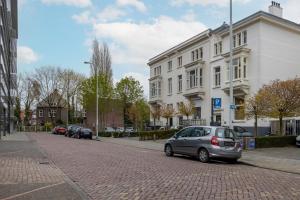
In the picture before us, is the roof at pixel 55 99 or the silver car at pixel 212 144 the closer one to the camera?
the silver car at pixel 212 144

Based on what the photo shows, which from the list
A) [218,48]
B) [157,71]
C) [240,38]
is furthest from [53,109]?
[240,38]

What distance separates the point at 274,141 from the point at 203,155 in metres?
A: 10.1

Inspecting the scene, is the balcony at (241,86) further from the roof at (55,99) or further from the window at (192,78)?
the roof at (55,99)

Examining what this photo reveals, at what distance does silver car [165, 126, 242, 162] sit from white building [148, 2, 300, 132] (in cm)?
1209

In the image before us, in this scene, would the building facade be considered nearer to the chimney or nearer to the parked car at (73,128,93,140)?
the parked car at (73,128,93,140)

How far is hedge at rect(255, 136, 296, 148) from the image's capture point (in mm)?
26031

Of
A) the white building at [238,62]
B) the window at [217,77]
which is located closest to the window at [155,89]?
the white building at [238,62]

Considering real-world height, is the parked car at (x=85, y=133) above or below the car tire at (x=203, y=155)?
below

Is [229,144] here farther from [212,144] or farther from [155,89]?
[155,89]

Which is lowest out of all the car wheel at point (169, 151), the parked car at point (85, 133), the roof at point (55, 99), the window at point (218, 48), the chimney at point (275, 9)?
the parked car at point (85, 133)

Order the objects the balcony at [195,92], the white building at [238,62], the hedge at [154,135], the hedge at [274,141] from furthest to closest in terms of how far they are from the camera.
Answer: the balcony at [195,92] → the hedge at [154,135] → the white building at [238,62] → the hedge at [274,141]

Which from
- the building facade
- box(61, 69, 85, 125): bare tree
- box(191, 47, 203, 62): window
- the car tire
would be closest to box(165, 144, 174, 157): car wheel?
the car tire

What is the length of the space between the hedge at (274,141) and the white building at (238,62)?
5.29 meters

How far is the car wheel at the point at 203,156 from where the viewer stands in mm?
18547
